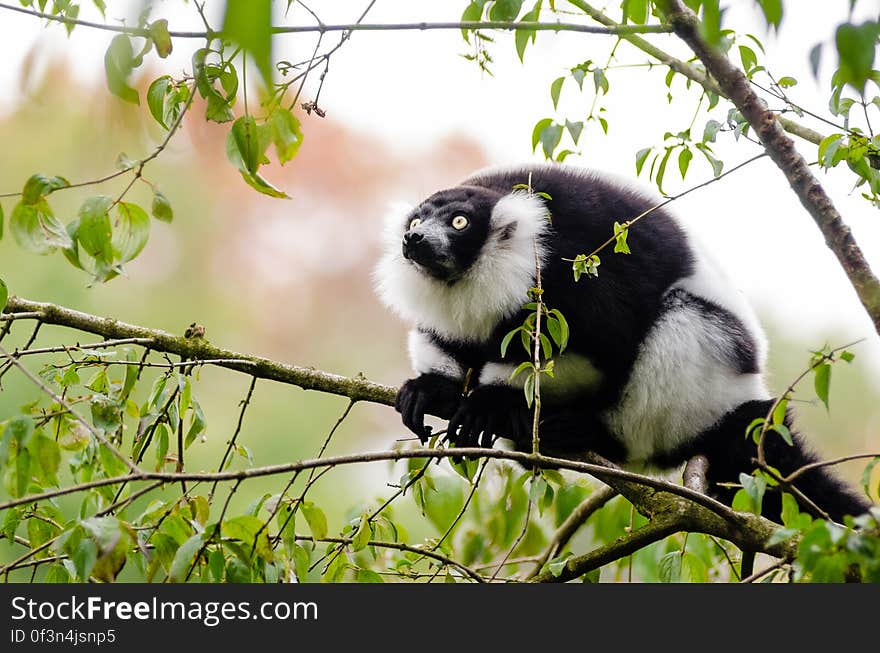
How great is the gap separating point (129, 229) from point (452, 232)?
1.72 metres

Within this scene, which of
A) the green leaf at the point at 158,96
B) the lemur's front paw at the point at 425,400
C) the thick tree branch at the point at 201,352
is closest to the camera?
the green leaf at the point at 158,96

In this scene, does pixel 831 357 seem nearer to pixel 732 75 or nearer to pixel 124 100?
pixel 732 75

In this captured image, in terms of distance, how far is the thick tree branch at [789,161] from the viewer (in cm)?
200

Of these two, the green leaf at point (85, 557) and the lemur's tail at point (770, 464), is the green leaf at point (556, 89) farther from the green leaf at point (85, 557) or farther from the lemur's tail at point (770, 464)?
the green leaf at point (85, 557)

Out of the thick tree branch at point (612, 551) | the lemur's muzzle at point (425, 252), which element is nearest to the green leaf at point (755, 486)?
the thick tree branch at point (612, 551)

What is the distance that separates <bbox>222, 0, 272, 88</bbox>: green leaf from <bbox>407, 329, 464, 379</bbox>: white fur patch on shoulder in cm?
306

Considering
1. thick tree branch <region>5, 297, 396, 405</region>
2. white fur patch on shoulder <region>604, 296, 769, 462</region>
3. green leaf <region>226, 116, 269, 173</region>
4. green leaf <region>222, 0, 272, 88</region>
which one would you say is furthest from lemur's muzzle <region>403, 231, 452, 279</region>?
green leaf <region>222, 0, 272, 88</region>

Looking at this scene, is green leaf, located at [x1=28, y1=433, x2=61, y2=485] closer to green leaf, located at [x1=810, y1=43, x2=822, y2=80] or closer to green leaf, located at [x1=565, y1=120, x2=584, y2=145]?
green leaf, located at [x1=565, y1=120, x2=584, y2=145]

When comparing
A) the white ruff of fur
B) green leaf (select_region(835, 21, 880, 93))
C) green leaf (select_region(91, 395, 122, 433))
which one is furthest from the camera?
the white ruff of fur

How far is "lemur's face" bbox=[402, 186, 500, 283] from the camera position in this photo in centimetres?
355

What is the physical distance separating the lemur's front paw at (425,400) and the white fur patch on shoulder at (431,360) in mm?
123

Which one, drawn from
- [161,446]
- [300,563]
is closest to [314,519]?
[300,563]

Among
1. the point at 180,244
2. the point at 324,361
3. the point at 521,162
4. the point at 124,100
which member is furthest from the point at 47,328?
the point at 124,100
